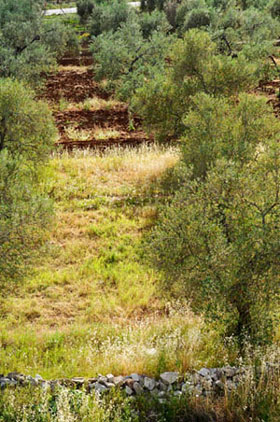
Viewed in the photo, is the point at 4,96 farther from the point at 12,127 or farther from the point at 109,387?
the point at 109,387

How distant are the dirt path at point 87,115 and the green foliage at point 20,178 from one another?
537cm

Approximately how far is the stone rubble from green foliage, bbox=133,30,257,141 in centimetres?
1107

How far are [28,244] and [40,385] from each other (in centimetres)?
244

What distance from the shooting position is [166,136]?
54.6ft

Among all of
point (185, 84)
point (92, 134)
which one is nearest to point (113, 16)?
point (92, 134)

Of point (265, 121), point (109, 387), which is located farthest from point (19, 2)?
point (109, 387)

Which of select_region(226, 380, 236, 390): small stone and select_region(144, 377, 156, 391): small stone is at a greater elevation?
select_region(226, 380, 236, 390): small stone

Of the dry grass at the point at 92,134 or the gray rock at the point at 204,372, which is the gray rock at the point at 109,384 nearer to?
the gray rock at the point at 204,372

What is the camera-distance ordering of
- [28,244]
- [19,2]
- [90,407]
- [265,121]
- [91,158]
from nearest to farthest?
[90,407]
[28,244]
[265,121]
[91,158]
[19,2]

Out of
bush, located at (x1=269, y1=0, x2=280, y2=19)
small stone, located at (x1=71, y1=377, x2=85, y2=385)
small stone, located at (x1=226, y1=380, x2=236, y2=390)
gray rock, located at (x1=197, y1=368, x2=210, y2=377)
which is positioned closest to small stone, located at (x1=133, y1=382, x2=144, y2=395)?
small stone, located at (x1=71, y1=377, x2=85, y2=385)

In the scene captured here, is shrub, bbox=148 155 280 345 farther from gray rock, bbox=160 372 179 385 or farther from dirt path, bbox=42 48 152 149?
dirt path, bbox=42 48 152 149

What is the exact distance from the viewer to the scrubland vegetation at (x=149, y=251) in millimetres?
6289

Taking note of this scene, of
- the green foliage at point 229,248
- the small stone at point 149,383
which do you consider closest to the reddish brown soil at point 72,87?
the green foliage at point 229,248

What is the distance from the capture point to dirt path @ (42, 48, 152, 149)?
20.0 metres
